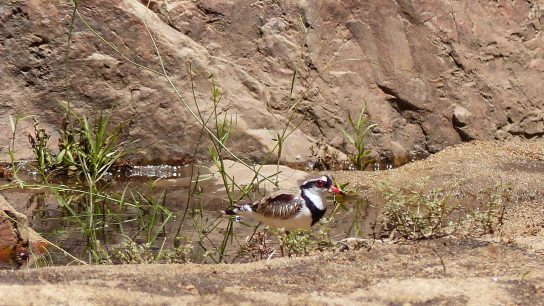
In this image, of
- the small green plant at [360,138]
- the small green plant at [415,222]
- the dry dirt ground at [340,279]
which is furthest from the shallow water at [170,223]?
the small green plant at [360,138]

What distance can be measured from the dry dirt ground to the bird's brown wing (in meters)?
1.55

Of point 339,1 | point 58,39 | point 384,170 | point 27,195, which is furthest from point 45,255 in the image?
point 339,1

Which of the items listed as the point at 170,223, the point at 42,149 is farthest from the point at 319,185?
the point at 42,149

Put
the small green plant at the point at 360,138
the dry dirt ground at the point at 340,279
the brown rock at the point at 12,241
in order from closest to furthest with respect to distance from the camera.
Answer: the dry dirt ground at the point at 340,279 < the brown rock at the point at 12,241 < the small green plant at the point at 360,138

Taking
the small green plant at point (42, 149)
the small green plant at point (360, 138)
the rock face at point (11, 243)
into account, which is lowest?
the rock face at point (11, 243)

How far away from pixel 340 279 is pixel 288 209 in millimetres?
2252

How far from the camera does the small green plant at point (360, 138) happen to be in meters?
9.69

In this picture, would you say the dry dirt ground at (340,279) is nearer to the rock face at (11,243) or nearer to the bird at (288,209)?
the bird at (288,209)

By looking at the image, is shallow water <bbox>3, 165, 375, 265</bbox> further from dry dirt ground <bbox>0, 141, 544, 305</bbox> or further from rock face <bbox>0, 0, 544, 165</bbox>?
dry dirt ground <bbox>0, 141, 544, 305</bbox>

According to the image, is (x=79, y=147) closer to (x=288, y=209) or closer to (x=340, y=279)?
(x=288, y=209)

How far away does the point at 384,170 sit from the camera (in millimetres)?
9633

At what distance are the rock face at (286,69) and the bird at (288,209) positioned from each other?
2.06 m

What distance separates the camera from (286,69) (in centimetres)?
1004

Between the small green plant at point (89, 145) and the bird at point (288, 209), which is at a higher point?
the small green plant at point (89, 145)
